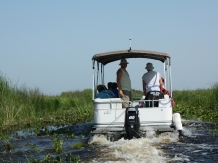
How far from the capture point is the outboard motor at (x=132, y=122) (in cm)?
1003

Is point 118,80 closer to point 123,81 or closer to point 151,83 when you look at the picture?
point 123,81

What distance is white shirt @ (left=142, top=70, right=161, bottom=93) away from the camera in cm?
1117

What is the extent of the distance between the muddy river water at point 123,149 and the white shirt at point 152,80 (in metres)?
1.31

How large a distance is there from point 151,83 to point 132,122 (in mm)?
1645

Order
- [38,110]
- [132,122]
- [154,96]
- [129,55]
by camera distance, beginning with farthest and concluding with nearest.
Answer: [38,110], [129,55], [154,96], [132,122]

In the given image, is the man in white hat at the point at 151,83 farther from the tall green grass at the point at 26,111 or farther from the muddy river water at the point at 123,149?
the tall green grass at the point at 26,111

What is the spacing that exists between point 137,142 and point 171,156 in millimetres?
1336

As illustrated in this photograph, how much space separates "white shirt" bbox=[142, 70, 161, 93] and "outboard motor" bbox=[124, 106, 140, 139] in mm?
1217

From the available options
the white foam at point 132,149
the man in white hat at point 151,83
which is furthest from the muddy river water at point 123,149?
the man in white hat at point 151,83

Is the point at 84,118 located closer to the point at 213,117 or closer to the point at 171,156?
the point at 213,117

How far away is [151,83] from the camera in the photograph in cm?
1123

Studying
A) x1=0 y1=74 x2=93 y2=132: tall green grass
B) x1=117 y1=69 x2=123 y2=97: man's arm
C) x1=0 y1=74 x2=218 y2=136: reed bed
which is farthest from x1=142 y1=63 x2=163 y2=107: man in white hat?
x1=0 y1=74 x2=93 y2=132: tall green grass

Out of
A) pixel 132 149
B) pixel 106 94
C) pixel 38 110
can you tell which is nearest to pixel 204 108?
pixel 38 110

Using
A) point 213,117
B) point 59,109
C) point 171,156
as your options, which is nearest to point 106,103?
point 171,156
